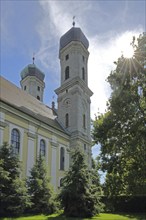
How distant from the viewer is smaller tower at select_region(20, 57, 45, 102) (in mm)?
47781

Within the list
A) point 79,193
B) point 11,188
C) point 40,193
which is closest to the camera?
point 11,188

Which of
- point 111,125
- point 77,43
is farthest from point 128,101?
point 77,43

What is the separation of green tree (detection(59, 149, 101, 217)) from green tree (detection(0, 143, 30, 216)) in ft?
8.59

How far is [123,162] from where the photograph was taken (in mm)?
15297

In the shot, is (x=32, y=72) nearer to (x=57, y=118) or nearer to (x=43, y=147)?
(x=57, y=118)

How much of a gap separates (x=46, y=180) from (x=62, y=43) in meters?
23.7

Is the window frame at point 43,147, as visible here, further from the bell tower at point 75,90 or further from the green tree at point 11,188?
the green tree at point 11,188

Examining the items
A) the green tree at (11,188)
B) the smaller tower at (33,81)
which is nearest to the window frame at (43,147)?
the green tree at (11,188)

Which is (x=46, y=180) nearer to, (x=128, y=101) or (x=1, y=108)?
(x=1, y=108)

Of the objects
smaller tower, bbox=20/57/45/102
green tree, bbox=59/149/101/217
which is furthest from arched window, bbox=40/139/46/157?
smaller tower, bbox=20/57/45/102

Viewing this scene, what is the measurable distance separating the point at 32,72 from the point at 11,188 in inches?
1358

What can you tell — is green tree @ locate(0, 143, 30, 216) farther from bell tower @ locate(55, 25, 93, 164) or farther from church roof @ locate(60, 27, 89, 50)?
church roof @ locate(60, 27, 89, 50)

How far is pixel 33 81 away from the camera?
157 feet

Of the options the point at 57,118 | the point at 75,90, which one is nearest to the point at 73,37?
the point at 75,90
